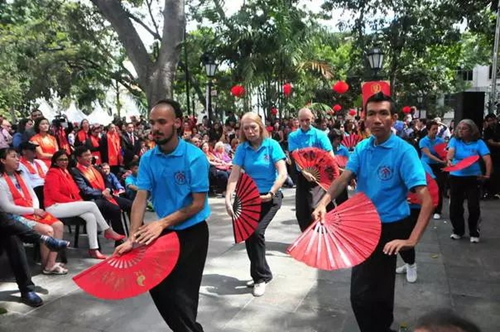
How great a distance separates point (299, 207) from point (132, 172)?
363cm

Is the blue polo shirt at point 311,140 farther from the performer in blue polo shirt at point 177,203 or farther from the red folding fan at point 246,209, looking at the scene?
the performer in blue polo shirt at point 177,203

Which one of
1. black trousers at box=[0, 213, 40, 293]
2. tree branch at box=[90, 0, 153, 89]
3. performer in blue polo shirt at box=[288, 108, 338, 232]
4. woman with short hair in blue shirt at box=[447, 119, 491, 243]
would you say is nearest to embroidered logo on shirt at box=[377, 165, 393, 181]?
performer in blue polo shirt at box=[288, 108, 338, 232]

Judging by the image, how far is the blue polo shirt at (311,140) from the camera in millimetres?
5516

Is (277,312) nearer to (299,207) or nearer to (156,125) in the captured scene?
(299,207)

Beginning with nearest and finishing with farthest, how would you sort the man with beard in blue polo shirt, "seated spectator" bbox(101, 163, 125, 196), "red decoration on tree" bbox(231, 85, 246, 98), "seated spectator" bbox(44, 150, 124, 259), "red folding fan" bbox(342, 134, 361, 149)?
1. the man with beard in blue polo shirt
2. "seated spectator" bbox(44, 150, 124, 259)
3. "seated spectator" bbox(101, 163, 125, 196)
4. "red folding fan" bbox(342, 134, 361, 149)
5. "red decoration on tree" bbox(231, 85, 246, 98)

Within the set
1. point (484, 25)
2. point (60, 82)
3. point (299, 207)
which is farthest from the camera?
point (60, 82)

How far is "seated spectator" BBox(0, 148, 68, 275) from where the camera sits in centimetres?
487

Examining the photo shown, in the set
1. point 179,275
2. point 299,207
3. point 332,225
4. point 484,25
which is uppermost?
point 484,25

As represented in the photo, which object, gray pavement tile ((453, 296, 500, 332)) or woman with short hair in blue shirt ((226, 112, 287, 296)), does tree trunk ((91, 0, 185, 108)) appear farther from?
gray pavement tile ((453, 296, 500, 332))

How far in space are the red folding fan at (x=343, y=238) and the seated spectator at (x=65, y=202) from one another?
3.82 m

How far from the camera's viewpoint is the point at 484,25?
51.2 feet

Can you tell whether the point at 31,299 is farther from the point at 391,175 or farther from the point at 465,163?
the point at 465,163

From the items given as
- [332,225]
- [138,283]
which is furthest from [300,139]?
[138,283]

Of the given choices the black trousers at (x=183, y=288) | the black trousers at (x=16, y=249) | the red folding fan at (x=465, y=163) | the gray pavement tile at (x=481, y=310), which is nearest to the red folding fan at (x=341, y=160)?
the red folding fan at (x=465, y=163)
